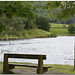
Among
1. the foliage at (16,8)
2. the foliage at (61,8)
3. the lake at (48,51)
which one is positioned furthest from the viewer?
the lake at (48,51)

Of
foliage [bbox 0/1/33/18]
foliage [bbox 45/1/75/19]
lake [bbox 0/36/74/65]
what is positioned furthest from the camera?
lake [bbox 0/36/74/65]

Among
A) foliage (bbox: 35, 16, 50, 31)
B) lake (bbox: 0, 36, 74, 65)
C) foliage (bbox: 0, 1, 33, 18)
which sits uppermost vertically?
foliage (bbox: 0, 1, 33, 18)

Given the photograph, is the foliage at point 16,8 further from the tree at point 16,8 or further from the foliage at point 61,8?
the foliage at point 61,8

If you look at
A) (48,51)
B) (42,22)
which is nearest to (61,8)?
(42,22)

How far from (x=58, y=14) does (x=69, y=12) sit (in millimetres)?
812

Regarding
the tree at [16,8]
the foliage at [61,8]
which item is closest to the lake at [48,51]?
the foliage at [61,8]

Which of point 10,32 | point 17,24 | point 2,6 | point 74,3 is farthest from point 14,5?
point 17,24

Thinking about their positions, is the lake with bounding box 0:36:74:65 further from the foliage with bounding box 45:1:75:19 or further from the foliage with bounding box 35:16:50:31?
the foliage with bounding box 45:1:75:19

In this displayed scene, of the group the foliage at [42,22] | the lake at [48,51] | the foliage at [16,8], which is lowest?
the lake at [48,51]

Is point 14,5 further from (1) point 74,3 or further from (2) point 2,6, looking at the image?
(1) point 74,3

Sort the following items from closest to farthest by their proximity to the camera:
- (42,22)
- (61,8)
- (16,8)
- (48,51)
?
(61,8) → (16,8) → (42,22) → (48,51)

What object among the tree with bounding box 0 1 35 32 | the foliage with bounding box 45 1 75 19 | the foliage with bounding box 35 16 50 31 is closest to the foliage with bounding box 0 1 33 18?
the tree with bounding box 0 1 35 32

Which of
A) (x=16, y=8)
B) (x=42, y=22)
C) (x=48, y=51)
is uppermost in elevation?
(x=16, y=8)

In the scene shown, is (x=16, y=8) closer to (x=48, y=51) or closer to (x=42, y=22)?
(x=42, y=22)
